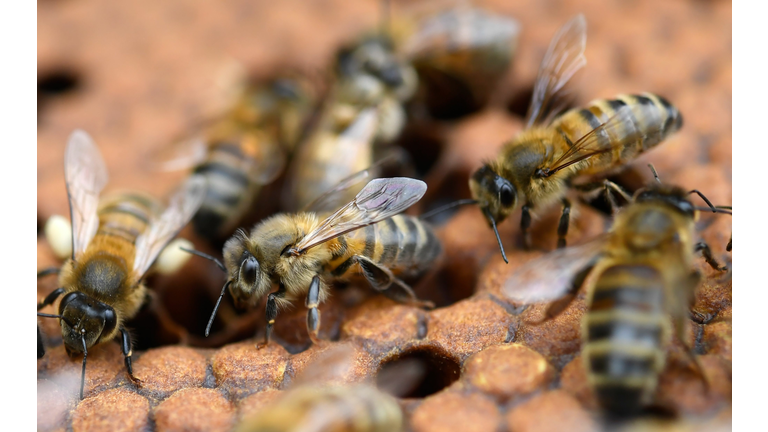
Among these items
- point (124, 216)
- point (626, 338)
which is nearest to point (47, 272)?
point (124, 216)

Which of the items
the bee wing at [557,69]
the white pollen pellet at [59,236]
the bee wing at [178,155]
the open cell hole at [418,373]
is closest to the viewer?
the open cell hole at [418,373]

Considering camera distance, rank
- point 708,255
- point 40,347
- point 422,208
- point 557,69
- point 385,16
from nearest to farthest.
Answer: point 708,255 → point 40,347 → point 557,69 → point 422,208 → point 385,16

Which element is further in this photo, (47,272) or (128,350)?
(47,272)

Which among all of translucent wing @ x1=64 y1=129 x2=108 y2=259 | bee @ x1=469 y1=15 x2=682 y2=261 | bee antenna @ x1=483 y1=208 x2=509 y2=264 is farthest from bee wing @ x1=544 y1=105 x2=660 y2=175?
translucent wing @ x1=64 y1=129 x2=108 y2=259

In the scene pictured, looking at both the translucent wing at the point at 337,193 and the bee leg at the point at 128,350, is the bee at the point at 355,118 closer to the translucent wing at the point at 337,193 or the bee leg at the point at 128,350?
the translucent wing at the point at 337,193

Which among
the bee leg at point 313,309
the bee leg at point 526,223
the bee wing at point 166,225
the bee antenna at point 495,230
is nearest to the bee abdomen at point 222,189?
the bee wing at point 166,225

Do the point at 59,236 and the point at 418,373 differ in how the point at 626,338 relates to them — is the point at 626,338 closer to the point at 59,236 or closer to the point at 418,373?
the point at 418,373
